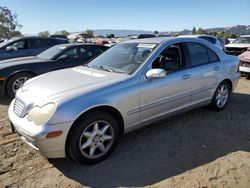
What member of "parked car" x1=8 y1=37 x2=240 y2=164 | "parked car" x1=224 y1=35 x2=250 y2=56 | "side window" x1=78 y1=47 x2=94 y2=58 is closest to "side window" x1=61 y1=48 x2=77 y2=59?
"side window" x1=78 y1=47 x2=94 y2=58

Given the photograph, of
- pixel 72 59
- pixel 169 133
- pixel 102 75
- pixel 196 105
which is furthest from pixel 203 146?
pixel 72 59

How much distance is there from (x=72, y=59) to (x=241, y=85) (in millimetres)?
5076

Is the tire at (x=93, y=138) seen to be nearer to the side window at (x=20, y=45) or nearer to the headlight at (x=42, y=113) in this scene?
the headlight at (x=42, y=113)

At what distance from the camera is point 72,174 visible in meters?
3.49

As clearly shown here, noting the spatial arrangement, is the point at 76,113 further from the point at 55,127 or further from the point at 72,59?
the point at 72,59

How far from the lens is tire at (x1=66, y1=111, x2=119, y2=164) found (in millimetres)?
3451

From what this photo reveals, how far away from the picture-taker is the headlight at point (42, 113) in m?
3.28

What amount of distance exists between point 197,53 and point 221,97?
1192mm

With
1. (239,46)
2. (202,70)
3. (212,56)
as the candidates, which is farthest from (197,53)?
(239,46)

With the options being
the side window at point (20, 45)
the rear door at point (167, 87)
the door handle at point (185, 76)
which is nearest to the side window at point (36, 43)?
the side window at point (20, 45)

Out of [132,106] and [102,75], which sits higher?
[102,75]

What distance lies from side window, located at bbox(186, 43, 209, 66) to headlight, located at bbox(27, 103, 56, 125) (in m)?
2.64

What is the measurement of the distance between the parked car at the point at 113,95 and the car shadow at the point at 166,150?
0.26 metres

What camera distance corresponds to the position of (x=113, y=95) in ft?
12.1
